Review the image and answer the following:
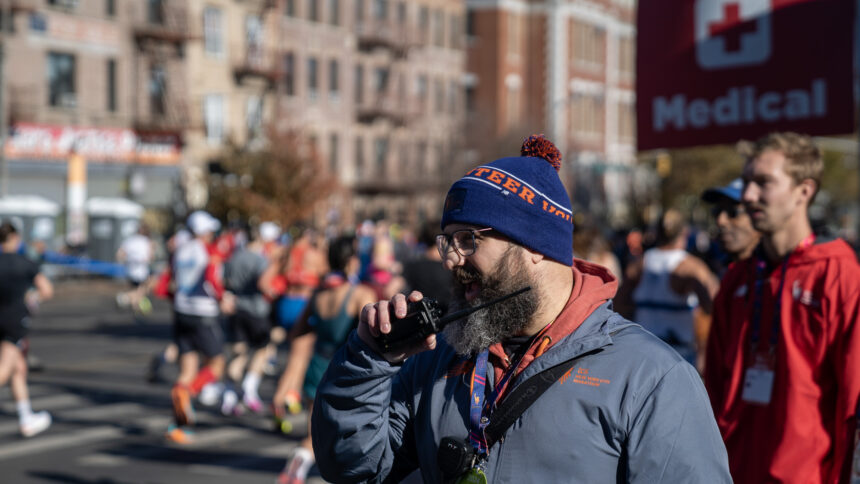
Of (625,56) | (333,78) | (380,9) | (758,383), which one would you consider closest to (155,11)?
(333,78)

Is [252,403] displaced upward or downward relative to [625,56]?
downward

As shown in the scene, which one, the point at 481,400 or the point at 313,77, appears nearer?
the point at 481,400

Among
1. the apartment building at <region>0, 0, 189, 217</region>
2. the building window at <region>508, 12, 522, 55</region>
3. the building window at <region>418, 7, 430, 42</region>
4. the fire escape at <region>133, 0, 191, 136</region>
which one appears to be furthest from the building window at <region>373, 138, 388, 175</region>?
the apartment building at <region>0, 0, 189, 217</region>

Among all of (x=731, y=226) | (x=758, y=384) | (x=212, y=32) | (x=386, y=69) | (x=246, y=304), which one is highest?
(x=212, y=32)

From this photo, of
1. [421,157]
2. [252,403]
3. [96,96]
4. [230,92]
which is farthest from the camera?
[421,157]

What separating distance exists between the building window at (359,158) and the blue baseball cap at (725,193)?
47674mm

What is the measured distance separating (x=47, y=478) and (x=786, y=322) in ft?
21.4

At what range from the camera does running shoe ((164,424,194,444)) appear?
1028cm

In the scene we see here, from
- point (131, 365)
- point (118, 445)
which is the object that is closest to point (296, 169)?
point (131, 365)

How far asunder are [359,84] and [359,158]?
3.34 m

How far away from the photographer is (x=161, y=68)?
41.1m

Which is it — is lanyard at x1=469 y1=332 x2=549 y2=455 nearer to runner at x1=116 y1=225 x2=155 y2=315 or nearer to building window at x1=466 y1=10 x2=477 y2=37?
runner at x1=116 y1=225 x2=155 y2=315

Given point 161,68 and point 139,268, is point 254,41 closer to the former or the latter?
point 161,68

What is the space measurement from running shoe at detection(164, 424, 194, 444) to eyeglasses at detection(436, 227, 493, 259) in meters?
7.98
